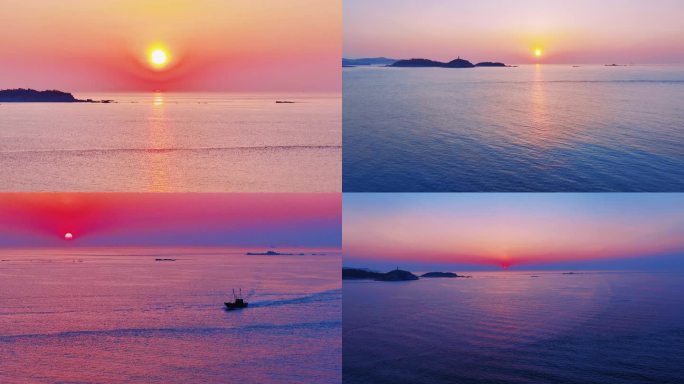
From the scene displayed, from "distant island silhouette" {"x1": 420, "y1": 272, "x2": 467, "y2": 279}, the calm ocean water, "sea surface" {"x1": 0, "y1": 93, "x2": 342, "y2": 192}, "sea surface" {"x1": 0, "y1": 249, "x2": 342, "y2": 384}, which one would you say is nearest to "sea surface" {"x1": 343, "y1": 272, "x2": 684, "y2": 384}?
"distant island silhouette" {"x1": 420, "y1": 272, "x2": 467, "y2": 279}

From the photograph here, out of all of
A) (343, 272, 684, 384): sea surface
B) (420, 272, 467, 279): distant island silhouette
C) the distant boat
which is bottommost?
the distant boat

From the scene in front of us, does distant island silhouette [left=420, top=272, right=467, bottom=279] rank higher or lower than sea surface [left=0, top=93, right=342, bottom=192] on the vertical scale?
lower

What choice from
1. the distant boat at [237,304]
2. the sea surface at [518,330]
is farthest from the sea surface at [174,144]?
the distant boat at [237,304]

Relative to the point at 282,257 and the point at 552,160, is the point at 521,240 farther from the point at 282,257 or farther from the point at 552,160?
the point at 282,257

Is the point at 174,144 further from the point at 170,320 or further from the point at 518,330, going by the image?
the point at 170,320

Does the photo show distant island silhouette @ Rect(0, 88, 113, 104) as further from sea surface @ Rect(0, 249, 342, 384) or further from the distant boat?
the distant boat

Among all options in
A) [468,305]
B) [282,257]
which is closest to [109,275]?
[282,257]

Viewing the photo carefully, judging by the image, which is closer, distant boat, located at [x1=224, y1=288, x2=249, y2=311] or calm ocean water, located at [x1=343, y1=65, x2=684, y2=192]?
calm ocean water, located at [x1=343, y1=65, x2=684, y2=192]
